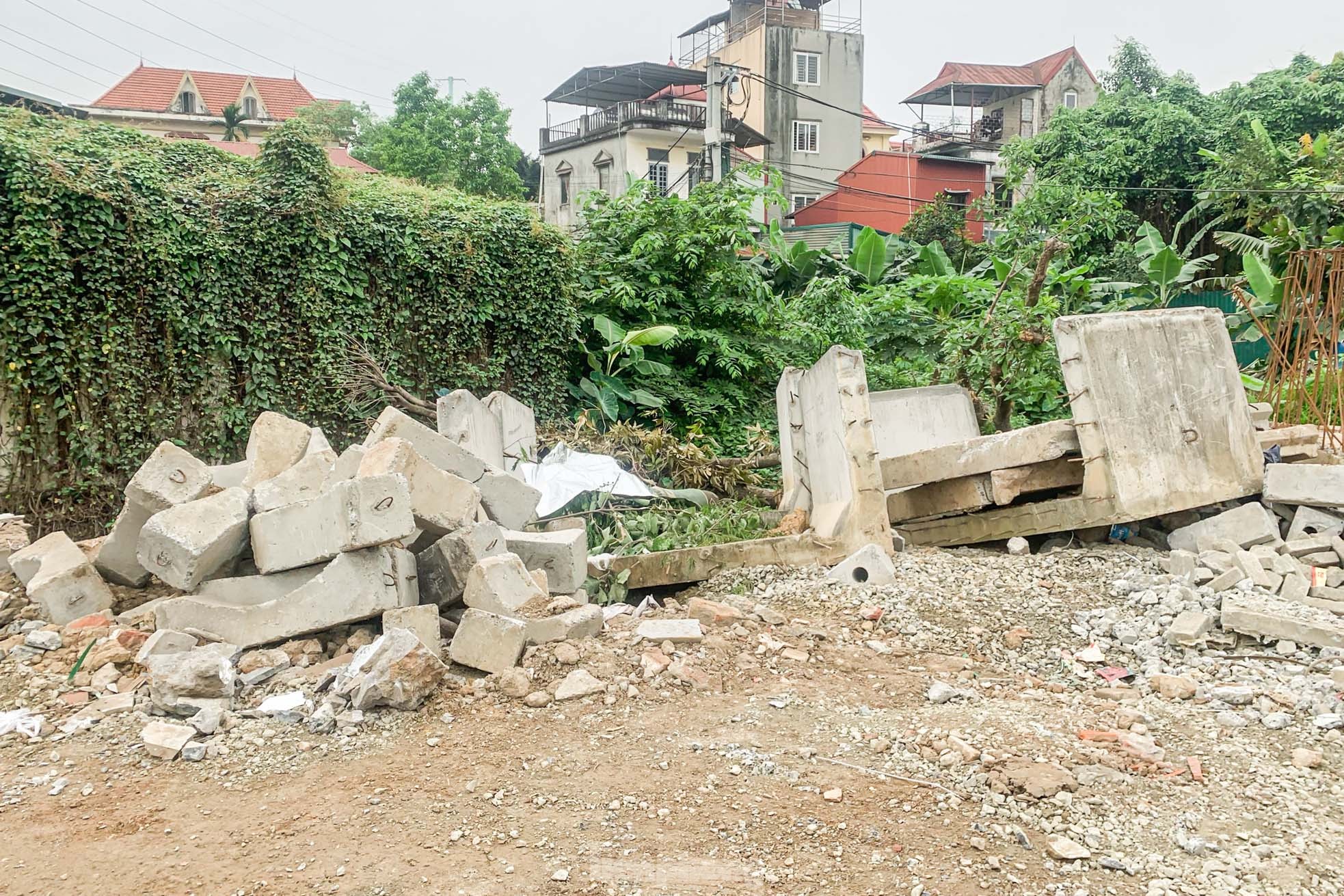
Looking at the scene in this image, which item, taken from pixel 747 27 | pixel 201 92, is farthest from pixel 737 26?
pixel 201 92

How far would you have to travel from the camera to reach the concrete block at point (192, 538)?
4.25 m

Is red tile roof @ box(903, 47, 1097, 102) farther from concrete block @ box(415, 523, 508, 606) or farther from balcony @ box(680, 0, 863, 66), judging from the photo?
concrete block @ box(415, 523, 508, 606)

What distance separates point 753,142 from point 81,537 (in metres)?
24.7

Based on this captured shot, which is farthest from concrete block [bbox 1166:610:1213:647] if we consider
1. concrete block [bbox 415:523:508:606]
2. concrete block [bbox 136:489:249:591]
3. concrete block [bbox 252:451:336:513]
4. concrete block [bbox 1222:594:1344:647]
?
concrete block [bbox 136:489:249:591]

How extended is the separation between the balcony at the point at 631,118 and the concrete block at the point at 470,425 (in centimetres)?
2273

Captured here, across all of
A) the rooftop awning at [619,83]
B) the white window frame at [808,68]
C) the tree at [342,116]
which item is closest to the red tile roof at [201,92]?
the tree at [342,116]

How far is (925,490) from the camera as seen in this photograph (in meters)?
6.50

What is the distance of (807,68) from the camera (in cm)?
3472

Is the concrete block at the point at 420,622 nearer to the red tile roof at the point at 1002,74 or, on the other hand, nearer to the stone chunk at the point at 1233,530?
the stone chunk at the point at 1233,530

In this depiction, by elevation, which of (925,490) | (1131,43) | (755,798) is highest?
(1131,43)

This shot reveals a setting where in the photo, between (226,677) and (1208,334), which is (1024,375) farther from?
(226,677)

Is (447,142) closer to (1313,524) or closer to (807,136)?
(807,136)

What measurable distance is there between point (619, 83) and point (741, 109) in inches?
177

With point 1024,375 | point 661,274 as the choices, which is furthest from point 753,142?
point 1024,375
